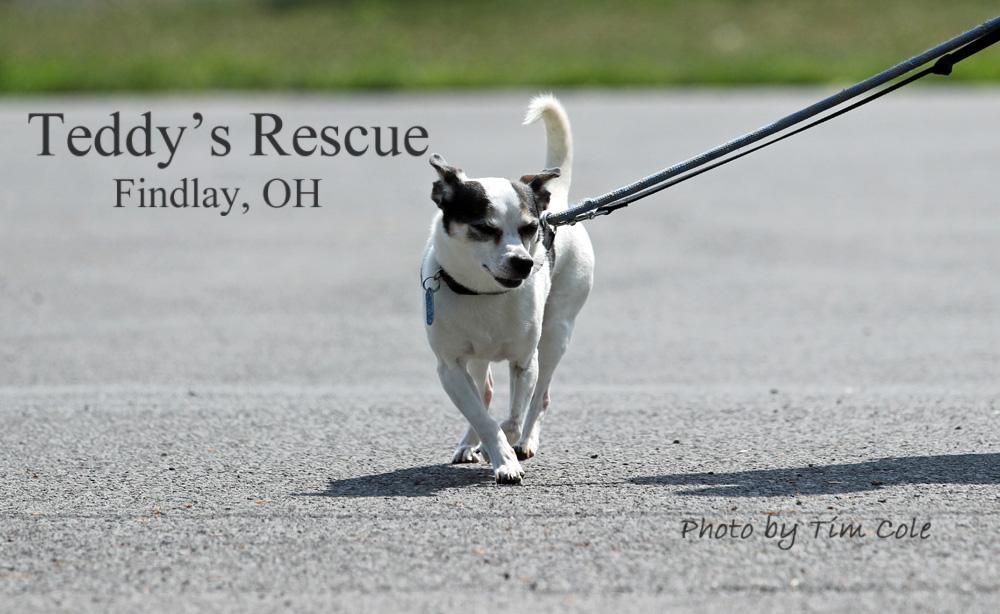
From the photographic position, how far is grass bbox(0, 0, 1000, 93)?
21.9 m

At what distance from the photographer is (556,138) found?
583cm

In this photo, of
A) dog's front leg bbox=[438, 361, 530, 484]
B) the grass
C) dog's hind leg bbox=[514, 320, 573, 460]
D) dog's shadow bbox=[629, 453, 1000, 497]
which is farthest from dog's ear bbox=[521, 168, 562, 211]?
the grass

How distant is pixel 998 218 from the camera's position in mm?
11180

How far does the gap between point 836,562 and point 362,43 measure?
25.7 metres

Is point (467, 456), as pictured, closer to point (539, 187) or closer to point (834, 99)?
point (539, 187)

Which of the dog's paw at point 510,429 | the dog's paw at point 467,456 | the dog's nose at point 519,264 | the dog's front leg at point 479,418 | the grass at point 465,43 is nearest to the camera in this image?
the dog's nose at point 519,264

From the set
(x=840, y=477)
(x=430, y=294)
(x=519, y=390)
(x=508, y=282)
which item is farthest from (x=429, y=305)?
(x=840, y=477)

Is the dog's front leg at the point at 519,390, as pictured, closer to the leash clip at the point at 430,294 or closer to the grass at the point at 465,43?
the leash clip at the point at 430,294

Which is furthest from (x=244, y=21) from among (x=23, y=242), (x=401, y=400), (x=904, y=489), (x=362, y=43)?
(x=904, y=489)

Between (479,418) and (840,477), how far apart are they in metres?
1.26

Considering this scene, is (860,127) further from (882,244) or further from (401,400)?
(401,400)

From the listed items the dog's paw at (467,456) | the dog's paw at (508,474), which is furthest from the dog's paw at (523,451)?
the dog's paw at (508,474)

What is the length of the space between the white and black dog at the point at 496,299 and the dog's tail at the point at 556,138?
0.21m

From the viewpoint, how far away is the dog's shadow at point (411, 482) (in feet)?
16.6
